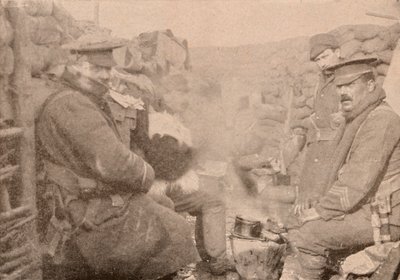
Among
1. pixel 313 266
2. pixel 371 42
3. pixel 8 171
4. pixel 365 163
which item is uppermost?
pixel 371 42

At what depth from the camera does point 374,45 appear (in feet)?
11.7

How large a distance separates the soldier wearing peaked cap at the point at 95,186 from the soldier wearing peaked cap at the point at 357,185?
114 centimetres

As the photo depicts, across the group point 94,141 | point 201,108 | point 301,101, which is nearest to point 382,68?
point 301,101

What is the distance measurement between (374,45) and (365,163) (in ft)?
3.10

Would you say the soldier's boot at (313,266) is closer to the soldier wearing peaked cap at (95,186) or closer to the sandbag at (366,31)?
the soldier wearing peaked cap at (95,186)

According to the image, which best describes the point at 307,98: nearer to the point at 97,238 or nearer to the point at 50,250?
the point at 97,238

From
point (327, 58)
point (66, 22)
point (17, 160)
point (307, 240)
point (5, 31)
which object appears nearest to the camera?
point (5, 31)

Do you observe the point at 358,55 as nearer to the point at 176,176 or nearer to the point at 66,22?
the point at 176,176

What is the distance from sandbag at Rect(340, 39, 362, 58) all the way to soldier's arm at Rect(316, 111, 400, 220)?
1.74 ft

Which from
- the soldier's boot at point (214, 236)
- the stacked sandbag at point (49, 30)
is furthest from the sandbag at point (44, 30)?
the soldier's boot at point (214, 236)

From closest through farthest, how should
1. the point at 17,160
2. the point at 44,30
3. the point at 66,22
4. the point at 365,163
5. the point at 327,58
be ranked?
the point at 17,160, the point at 44,30, the point at 66,22, the point at 365,163, the point at 327,58

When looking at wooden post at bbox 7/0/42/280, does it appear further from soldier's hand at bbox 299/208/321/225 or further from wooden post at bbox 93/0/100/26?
soldier's hand at bbox 299/208/321/225

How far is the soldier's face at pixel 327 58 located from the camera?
359cm

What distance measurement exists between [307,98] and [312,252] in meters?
1.23
